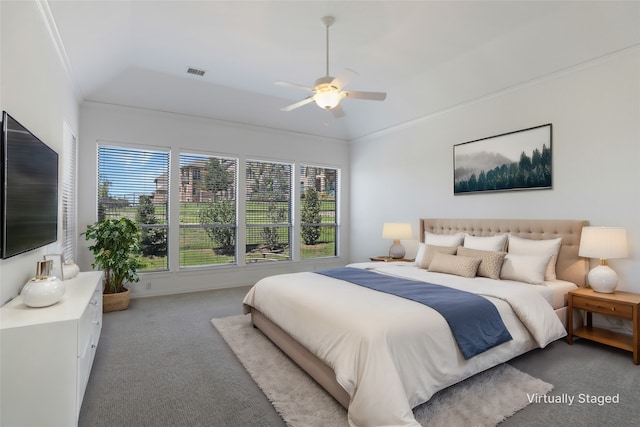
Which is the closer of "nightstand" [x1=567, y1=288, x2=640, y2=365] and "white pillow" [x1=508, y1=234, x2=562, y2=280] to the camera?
"nightstand" [x1=567, y1=288, x2=640, y2=365]

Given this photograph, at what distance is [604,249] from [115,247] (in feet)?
17.9

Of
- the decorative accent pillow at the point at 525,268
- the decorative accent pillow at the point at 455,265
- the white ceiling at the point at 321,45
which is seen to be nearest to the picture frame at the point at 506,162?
the white ceiling at the point at 321,45

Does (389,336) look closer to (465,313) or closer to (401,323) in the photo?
(401,323)

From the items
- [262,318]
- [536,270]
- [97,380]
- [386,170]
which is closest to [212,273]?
[262,318]

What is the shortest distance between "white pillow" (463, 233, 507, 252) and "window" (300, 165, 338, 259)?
322 cm

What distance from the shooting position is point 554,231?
366cm

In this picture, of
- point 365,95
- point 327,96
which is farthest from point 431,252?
point 327,96

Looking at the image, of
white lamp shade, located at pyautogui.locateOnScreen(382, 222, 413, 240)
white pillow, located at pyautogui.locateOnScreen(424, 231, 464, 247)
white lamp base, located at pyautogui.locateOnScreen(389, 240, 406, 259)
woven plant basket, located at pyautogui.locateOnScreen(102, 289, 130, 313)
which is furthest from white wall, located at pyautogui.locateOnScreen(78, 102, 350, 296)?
white pillow, located at pyautogui.locateOnScreen(424, 231, 464, 247)

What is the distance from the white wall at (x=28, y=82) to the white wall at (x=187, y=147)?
1467 millimetres

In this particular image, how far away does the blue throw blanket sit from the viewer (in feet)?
7.47

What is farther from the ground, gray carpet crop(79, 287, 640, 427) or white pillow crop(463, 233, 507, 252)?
white pillow crop(463, 233, 507, 252)

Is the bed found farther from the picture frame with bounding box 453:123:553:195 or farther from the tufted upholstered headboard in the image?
the picture frame with bounding box 453:123:553:195

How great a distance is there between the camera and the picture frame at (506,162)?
380 centimetres

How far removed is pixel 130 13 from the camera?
3.16m
